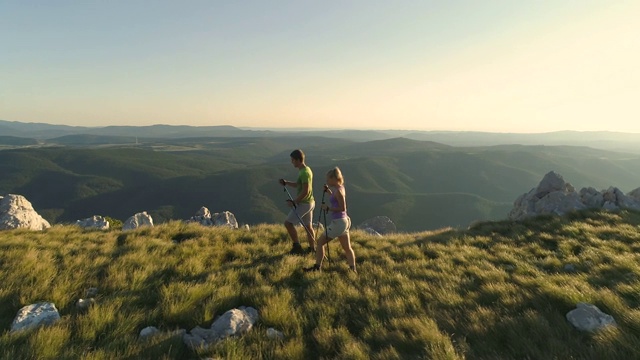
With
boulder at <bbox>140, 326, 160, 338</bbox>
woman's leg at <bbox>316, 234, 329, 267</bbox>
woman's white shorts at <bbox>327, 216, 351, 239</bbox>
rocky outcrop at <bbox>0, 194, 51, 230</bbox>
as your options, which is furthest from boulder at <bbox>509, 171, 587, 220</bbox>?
rocky outcrop at <bbox>0, 194, 51, 230</bbox>

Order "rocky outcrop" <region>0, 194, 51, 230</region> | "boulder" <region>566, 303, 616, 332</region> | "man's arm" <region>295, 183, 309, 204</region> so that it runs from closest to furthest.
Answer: "boulder" <region>566, 303, 616, 332</region>, "man's arm" <region>295, 183, 309, 204</region>, "rocky outcrop" <region>0, 194, 51, 230</region>

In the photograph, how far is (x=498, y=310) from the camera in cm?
561

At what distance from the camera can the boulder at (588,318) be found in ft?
15.5

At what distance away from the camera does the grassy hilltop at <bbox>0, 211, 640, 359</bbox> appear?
4477mm

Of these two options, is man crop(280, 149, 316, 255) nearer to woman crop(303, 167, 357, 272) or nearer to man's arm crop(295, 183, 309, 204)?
man's arm crop(295, 183, 309, 204)

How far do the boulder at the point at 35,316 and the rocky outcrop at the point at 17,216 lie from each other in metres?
9.21

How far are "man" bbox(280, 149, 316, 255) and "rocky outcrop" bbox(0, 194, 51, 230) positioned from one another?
34.3 feet

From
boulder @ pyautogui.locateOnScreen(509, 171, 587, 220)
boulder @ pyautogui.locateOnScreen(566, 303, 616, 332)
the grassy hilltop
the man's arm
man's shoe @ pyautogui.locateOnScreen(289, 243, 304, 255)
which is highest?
the man's arm

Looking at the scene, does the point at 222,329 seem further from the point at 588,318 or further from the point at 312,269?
the point at 588,318

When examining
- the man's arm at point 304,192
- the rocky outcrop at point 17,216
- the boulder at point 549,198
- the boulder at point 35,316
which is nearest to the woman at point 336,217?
the man's arm at point 304,192

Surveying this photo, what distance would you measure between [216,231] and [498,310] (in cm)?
911

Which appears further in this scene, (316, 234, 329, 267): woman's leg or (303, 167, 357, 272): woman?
(316, 234, 329, 267): woman's leg

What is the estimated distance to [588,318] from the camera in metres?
4.88

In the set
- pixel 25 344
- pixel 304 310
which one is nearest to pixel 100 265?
pixel 25 344
